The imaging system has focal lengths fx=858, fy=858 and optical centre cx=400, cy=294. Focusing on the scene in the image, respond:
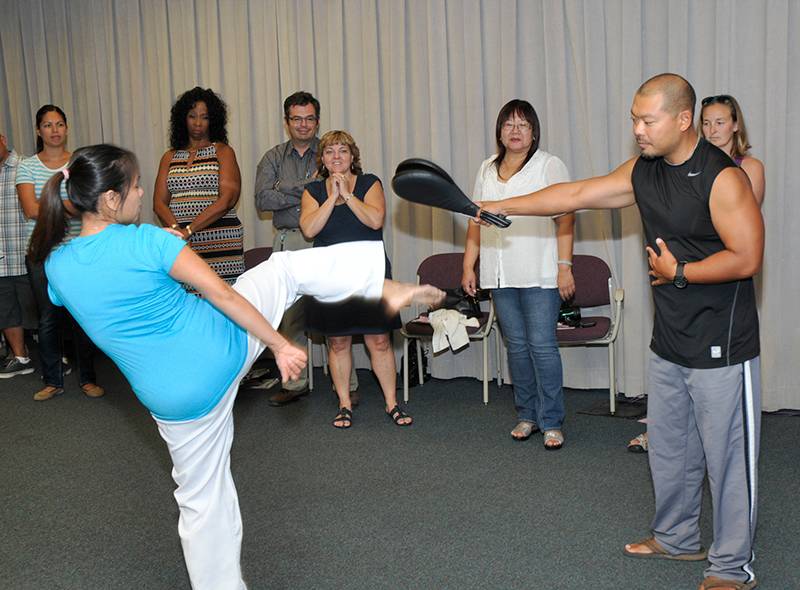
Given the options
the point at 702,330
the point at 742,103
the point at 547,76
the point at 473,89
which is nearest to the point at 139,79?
the point at 473,89

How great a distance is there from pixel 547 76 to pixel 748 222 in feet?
9.97

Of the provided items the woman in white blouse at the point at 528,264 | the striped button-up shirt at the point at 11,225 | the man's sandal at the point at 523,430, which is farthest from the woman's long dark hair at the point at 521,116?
the striped button-up shirt at the point at 11,225

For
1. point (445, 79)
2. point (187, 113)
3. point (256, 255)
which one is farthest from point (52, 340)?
point (445, 79)

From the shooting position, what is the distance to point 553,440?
171 inches

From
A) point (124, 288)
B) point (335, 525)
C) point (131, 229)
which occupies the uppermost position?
point (131, 229)

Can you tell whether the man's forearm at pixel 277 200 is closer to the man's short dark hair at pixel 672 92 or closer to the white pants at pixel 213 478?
the white pants at pixel 213 478

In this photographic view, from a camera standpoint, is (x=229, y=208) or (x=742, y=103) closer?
(x=742, y=103)

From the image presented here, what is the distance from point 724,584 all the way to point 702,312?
887mm

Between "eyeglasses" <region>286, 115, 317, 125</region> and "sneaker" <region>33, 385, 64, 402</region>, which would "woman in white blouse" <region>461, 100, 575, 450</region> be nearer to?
"eyeglasses" <region>286, 115, 317, 125</region>

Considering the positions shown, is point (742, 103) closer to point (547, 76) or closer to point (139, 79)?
point (547, 76)

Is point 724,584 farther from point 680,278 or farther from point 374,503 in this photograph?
point 374,503

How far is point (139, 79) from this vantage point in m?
7.15

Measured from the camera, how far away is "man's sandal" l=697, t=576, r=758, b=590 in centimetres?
278

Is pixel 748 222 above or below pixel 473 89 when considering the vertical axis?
below
